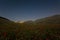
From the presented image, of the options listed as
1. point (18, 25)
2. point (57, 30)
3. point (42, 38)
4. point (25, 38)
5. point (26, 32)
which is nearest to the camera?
point (42, 38)

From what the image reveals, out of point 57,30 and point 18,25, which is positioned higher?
point 18,25

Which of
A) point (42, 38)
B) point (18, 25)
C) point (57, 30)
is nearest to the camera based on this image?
point (42, 38)

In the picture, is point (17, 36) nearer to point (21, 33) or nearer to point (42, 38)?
point (21, 33)

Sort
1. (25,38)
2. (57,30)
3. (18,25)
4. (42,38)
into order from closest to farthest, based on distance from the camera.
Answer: (42,38)
(25,38)
(57,30)
(18,25)

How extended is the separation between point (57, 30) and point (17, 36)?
2198 millimetres

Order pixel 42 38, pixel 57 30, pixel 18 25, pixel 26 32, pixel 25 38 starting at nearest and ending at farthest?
pixel 42 38 < pixel 25 38 < pixel 26 32 < pixel 57 30 < pixel 18 25

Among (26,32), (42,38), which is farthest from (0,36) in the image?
(42,38)

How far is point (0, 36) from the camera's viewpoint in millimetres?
6523

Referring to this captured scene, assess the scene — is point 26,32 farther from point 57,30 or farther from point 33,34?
point 57,30

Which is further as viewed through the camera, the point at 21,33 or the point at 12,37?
the point at 21,33

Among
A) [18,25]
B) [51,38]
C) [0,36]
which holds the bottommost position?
[51,38]

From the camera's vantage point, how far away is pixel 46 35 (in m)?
5.97

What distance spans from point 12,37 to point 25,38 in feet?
1.70

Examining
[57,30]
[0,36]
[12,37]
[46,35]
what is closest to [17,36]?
[12,37]
